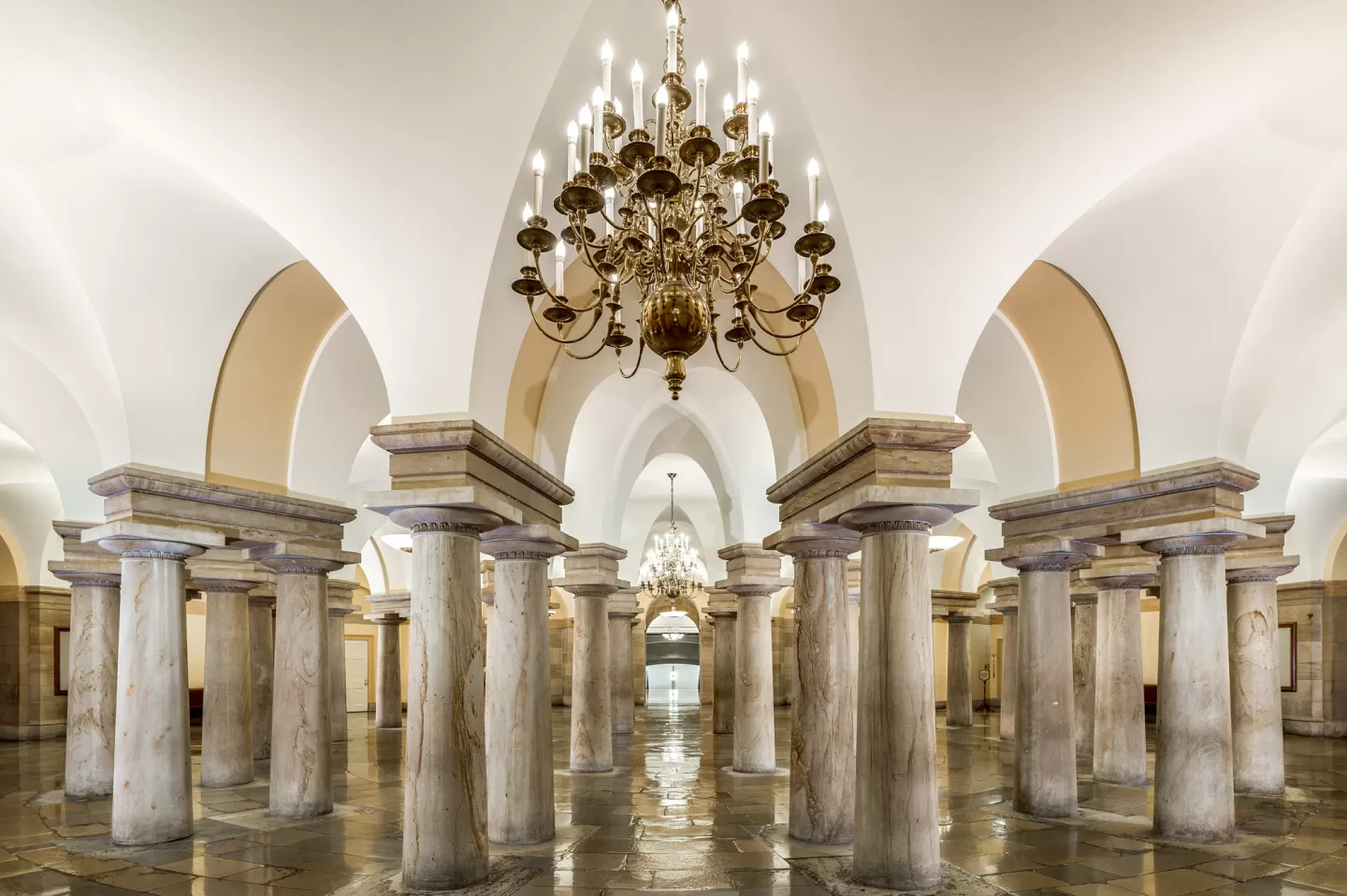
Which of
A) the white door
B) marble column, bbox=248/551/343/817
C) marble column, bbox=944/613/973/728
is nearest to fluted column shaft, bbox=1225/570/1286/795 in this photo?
marble column, bbox=248/551/343/817

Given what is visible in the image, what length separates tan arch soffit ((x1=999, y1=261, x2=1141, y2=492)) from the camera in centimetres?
865

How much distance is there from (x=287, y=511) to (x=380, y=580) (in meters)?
13.7

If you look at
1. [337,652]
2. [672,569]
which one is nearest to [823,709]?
[337,652]

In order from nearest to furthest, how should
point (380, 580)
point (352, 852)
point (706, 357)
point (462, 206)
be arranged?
point (462, 206) → point (352, 852) → point (706, 357) → point (380, 580)

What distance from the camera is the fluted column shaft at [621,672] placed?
56.7ft

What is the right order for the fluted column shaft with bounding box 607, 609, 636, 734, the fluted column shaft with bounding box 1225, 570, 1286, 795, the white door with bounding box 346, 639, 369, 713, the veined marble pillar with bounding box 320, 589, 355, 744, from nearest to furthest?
the fluted column shaft with bounding box 1225, 570, 1286, 795, the veined marble pillar with bounding box 320, 589, 355, 744, the fluted column shaft with bounding box 607, 609, 636, 734, the white door with bounding box 346, 639, 369, 713

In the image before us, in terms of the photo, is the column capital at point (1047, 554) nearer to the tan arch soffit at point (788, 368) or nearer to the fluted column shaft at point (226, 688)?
the tan arch soffit at point (788, 368)

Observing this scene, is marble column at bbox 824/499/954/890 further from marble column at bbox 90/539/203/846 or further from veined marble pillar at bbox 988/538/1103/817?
marble column at bbox 90/539/203/846

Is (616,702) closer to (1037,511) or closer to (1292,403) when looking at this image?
(1037,511)

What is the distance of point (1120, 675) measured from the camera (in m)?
10.6

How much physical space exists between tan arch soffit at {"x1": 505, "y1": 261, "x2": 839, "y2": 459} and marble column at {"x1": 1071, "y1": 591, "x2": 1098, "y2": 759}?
569 centimetres

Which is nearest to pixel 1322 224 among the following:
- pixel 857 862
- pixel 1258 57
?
pixel 1258 57

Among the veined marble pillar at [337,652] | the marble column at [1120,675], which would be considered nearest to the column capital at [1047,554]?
the marble column at [1120,675]

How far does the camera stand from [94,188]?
7051 mm
